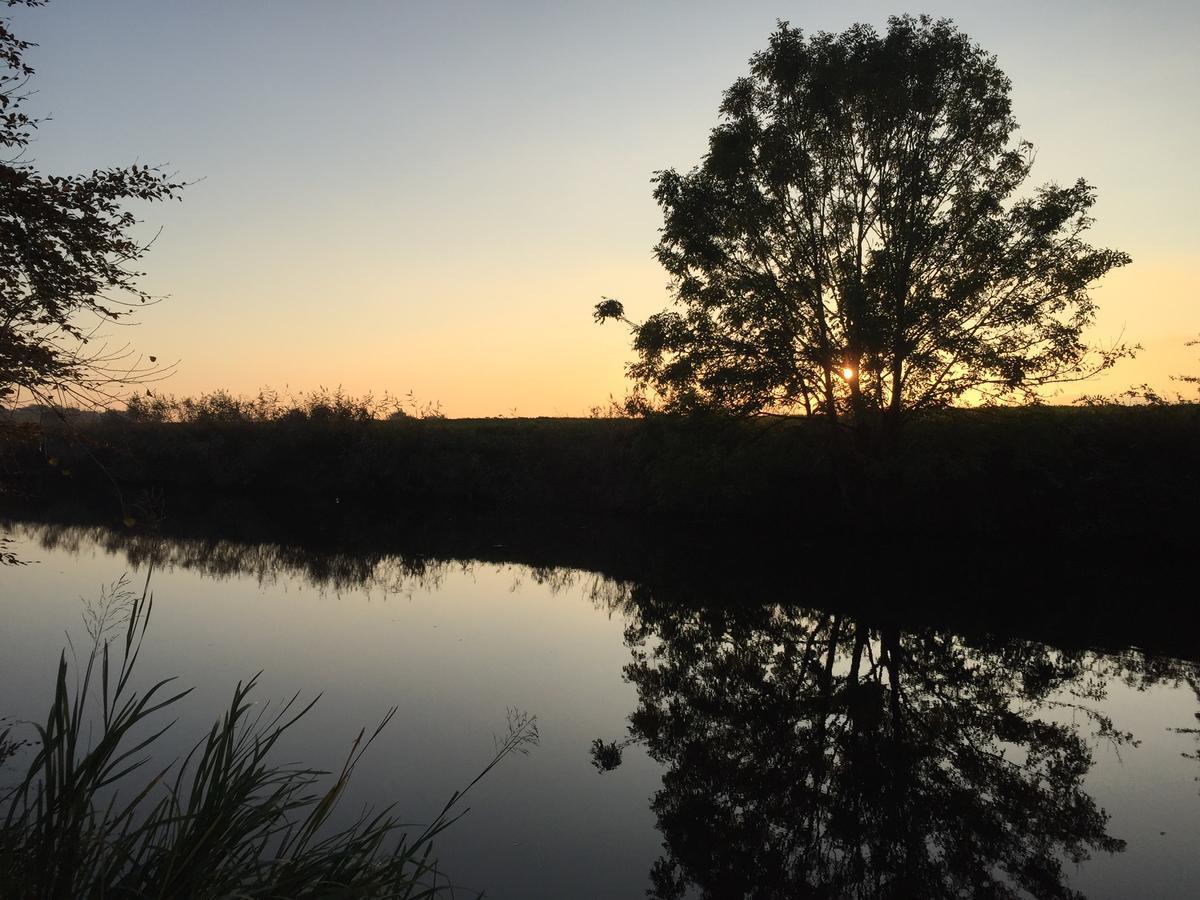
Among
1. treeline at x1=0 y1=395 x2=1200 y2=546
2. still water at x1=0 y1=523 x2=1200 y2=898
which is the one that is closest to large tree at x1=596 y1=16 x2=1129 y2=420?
treeline at x1=0 y1=395 x2=1200 y2=546

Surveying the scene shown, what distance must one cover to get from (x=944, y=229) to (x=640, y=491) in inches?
584

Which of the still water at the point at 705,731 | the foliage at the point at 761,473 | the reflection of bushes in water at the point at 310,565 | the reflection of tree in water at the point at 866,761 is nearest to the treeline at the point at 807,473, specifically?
the foliage at the point at 761,473

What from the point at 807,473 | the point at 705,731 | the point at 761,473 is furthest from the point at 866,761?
the point at 807,473

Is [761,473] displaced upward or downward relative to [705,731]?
upward

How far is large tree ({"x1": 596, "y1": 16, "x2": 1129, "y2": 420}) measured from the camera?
22578mm

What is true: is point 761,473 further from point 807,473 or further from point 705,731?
point 705,731

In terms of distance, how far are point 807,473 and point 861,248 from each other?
7539 mm

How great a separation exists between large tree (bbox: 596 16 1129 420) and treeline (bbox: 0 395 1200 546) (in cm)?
173

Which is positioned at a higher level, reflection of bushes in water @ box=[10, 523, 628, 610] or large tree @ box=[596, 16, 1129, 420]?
large tree @ box=[596, 16, 1129, 420]

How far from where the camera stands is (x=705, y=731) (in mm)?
9969

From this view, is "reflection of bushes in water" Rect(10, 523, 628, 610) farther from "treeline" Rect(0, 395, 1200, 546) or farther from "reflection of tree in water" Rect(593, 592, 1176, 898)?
"reflection of tree in water" Rect(593, 592, 1176, 898)

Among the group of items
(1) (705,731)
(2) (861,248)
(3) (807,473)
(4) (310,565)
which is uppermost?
(2) (861,248)

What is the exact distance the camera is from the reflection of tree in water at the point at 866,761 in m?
6.62

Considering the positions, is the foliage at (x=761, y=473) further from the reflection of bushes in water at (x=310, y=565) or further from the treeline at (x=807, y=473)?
the reflection of bushes in water at (x=310, y=565)
